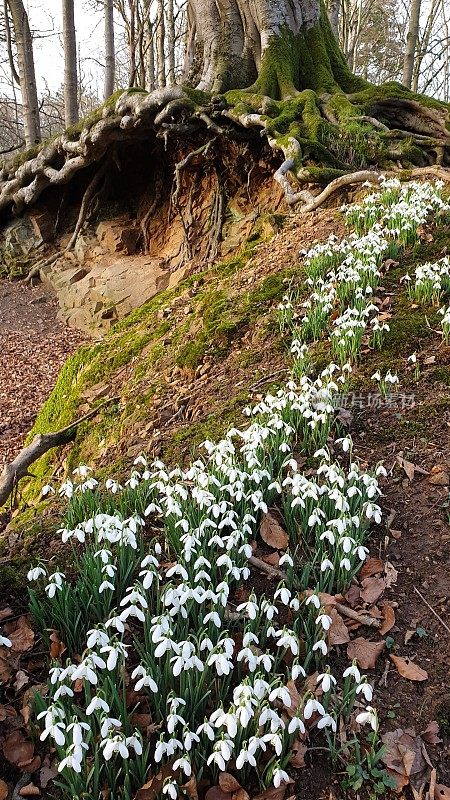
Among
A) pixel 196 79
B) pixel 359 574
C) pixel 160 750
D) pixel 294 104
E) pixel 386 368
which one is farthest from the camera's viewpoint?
pixel 196 79

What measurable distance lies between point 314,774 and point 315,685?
0.28 metres

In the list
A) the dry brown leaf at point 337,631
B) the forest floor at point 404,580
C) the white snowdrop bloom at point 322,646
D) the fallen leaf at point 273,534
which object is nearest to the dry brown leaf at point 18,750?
the forest floor at point 404,580

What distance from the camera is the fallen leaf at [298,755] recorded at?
6.28 feet

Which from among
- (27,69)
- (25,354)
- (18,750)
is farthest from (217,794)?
(27,69)

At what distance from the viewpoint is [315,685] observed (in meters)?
2.13

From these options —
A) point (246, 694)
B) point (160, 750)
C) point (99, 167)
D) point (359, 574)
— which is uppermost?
point (99, 167)

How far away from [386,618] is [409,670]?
241 mm

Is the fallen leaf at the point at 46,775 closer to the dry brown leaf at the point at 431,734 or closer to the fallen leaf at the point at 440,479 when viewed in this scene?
the dry brown leaf at the point at 431,734

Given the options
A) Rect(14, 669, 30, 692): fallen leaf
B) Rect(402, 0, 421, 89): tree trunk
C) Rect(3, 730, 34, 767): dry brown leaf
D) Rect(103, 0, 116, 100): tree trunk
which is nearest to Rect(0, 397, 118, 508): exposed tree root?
Rect(14, 669, 30, 692): fallen leaf

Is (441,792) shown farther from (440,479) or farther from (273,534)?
(440,479)

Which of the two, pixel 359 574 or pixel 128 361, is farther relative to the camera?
pixel 128 361

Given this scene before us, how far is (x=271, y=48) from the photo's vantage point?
8.29 meters

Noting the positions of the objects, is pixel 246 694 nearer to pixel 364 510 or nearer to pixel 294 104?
pixel 364 510

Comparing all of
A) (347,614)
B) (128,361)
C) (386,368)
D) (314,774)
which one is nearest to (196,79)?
(128,361)
